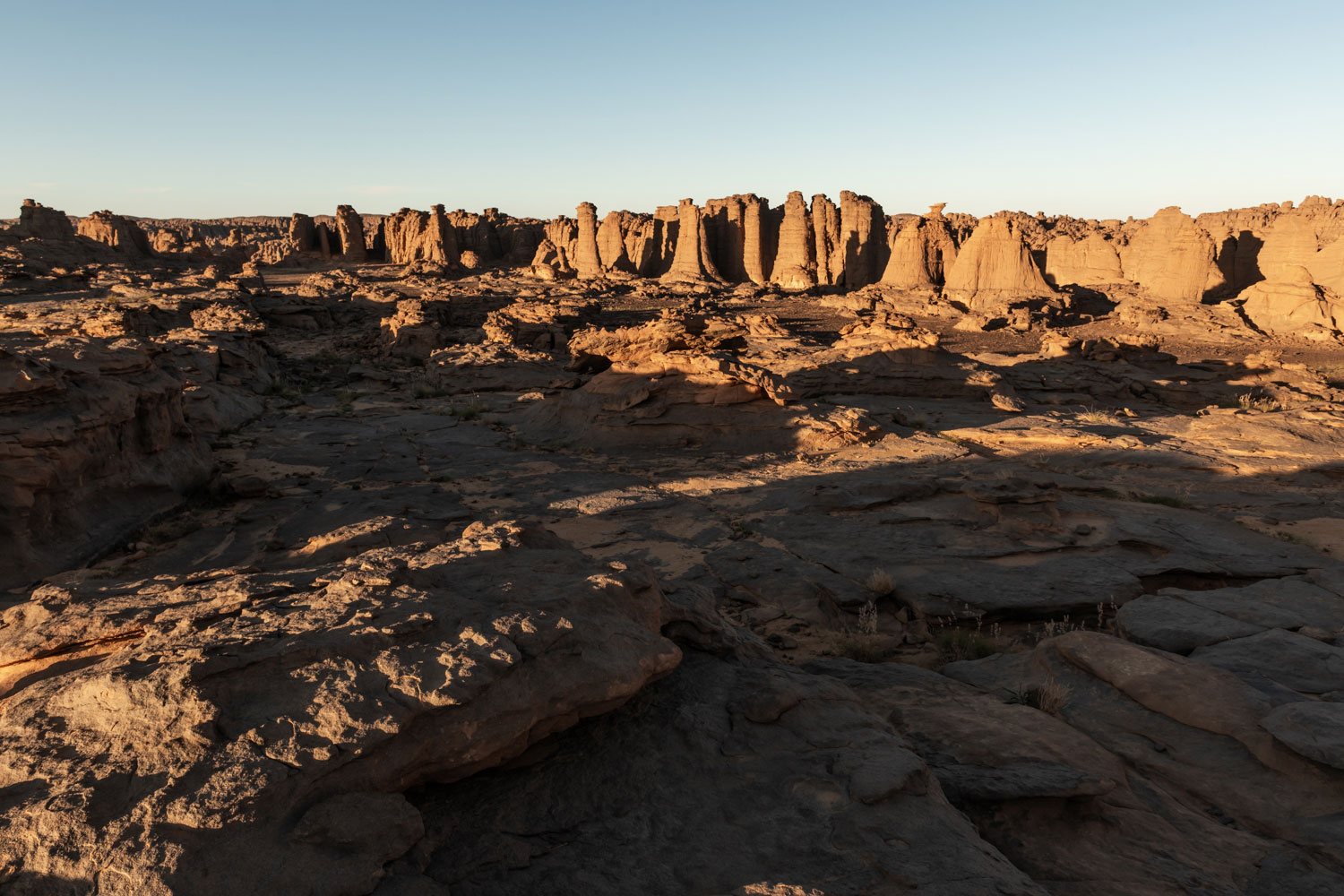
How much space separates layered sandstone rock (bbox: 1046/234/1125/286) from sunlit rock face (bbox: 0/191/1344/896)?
3074cm

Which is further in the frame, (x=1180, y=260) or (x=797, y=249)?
(x=797, y=249)

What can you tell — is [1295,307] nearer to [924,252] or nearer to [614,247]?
[924,252]

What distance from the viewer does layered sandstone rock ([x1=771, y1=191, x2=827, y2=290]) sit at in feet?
196

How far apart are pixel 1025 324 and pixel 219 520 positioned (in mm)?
41700

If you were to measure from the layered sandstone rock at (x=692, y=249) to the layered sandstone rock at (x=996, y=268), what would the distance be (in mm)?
20833

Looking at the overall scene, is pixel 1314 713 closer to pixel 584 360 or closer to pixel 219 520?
pixel 219 520

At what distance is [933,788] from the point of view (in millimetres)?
3539

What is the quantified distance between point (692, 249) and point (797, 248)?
9.12 m

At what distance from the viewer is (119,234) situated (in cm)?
5950

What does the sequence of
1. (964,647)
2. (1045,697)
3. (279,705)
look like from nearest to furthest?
(279,705) < (1045,697) < (964,647)

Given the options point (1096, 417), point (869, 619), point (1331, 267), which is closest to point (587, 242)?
point (1331, 267)

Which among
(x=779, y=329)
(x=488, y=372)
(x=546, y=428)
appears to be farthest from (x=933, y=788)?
(x=779, y=329)

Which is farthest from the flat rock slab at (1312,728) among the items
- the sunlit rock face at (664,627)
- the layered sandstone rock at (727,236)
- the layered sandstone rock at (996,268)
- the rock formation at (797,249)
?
the layered sandstone rock at (727,236)

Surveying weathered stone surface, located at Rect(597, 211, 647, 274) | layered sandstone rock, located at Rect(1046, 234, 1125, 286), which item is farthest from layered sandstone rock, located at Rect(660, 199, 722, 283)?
layered sandstone rock, located at Rect(1046, 234, 1125, 286)
